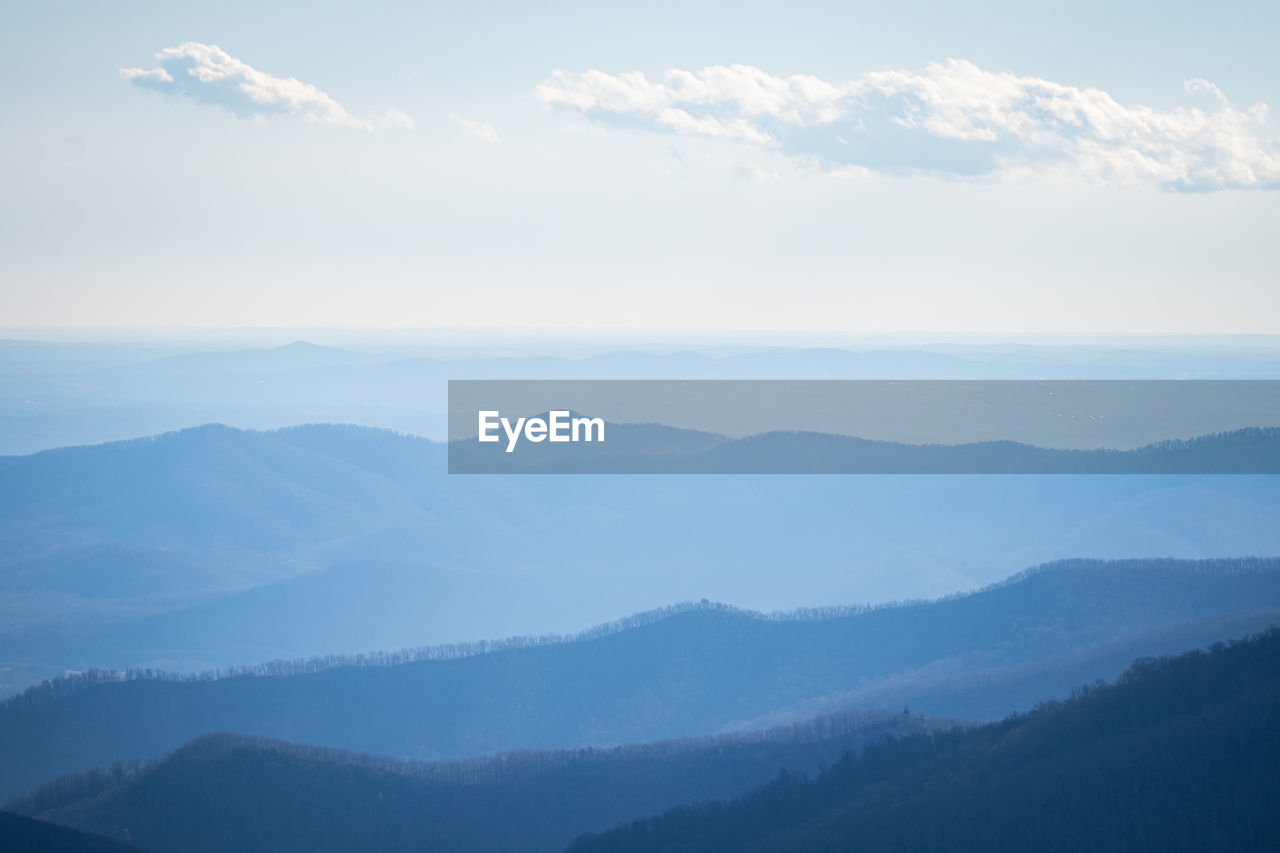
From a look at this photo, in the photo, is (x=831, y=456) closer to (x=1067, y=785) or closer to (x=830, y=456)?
(x=830, y=456)

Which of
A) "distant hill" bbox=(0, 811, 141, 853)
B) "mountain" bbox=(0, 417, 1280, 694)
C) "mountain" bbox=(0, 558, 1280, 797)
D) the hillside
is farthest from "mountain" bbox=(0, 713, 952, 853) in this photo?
the hillside

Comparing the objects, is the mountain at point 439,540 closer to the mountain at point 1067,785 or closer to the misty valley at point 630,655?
the misty valley at point 630,655

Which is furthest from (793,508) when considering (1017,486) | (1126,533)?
(1126,533)

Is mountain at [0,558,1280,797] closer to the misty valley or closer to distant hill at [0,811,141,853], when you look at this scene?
the misty valley

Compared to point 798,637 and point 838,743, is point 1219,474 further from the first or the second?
point 838,743

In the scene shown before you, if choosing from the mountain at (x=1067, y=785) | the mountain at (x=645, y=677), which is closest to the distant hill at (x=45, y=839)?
the mountain at (x=1067, y=785)

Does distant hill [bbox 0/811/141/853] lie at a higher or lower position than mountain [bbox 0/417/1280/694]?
higher
